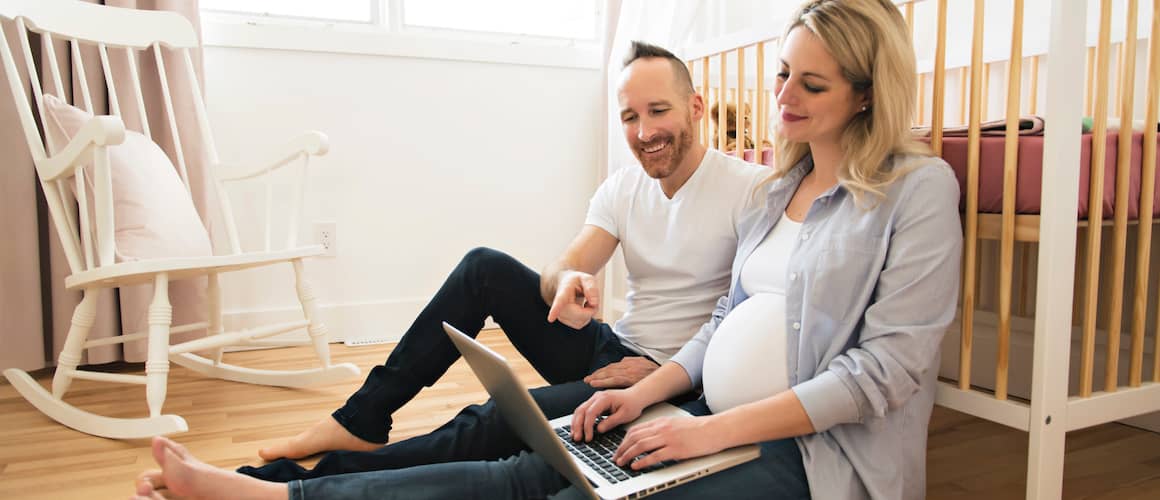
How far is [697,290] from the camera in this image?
1299mm

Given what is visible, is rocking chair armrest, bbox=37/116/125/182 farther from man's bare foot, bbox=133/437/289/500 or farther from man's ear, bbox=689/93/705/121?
man's ear, bbox=689/93/705/121

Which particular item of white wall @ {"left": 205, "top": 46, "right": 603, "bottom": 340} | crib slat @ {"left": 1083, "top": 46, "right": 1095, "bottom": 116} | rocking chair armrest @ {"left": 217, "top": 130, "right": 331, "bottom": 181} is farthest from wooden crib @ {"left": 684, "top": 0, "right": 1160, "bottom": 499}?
white wall @ {"left": 205, "top": 46, "right": 603, "bottom": 340}

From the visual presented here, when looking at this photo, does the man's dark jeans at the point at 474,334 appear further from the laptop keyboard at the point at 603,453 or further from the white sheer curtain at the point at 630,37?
the white sheer curtain at the point at 630,37

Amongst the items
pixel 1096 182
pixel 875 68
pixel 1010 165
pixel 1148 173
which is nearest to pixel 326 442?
pixel 875 68

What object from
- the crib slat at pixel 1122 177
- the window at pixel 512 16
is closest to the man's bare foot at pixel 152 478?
the crib slat at pixel 1122 177

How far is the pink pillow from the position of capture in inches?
68.2

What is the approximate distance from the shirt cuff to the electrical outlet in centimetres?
185

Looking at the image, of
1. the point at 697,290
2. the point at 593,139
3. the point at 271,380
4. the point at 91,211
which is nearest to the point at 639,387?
the point at 697,290

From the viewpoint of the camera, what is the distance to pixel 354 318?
2.51 m

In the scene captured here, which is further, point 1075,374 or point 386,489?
point 1075,374

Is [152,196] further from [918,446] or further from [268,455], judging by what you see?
[918,446]

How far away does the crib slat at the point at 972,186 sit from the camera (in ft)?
3.64

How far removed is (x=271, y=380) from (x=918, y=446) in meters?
1.47

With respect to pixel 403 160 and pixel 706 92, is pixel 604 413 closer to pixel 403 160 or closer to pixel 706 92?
pixel 706 92
